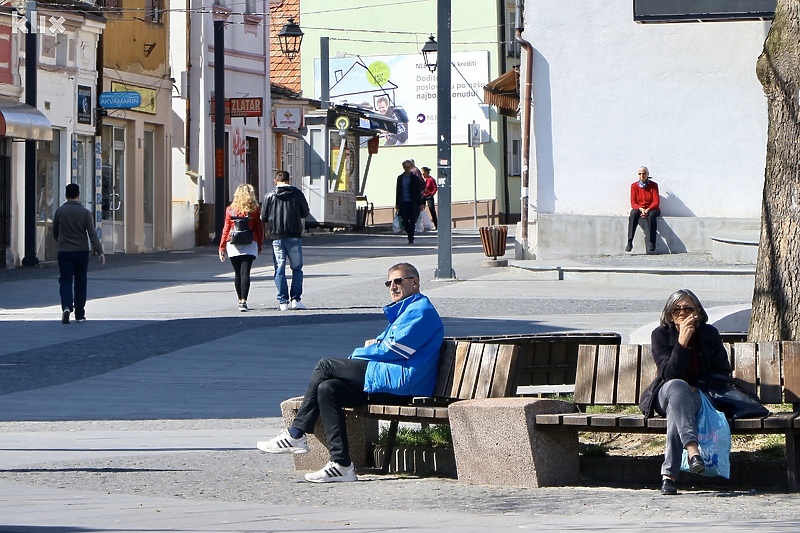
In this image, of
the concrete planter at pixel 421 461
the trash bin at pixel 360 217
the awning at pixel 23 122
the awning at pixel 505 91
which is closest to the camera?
the concrete planter at pixel 421 461

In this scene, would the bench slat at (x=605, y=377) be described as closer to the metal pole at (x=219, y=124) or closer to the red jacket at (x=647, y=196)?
the red jacket at (x=647, y=196)

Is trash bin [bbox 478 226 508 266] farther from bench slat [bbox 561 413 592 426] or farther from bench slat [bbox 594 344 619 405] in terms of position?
bench slat [bbox 561 413 592 426]

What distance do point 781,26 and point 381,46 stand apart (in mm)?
48592

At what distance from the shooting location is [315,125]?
4416cm

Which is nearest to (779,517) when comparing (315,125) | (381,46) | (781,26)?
(781,26)

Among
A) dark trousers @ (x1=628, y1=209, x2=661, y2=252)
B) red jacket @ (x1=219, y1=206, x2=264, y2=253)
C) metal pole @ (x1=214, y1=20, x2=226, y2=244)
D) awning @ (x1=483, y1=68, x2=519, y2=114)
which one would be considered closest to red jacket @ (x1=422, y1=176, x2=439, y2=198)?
metal pole @ (x1=214, y1=20, x2=226, y2=244)

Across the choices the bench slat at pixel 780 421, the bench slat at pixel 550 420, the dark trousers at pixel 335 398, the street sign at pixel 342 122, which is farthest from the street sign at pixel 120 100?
the bench slat at pixel 780 421

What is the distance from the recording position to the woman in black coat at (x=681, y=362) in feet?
25.3

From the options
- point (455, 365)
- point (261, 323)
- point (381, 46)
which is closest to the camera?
point (455, 365)

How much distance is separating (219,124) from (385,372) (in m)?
27.0

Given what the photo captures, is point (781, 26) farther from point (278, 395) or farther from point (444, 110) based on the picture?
point (444, 110)

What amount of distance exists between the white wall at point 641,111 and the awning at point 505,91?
9.75ft

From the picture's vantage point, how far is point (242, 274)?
19234 mm

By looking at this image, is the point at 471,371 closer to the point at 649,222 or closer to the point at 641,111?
the point at 649,222
